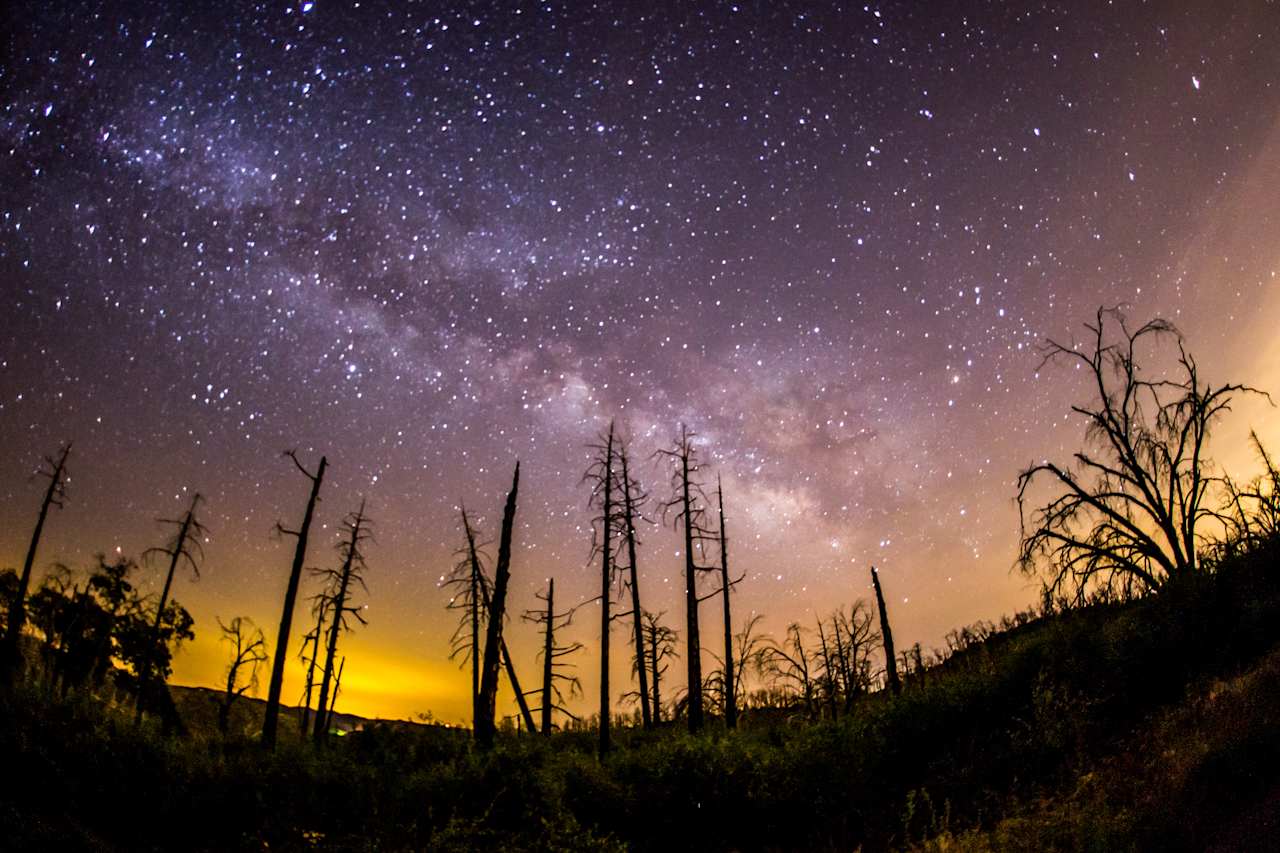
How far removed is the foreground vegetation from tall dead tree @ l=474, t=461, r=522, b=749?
115cm

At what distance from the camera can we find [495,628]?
19.1 meters

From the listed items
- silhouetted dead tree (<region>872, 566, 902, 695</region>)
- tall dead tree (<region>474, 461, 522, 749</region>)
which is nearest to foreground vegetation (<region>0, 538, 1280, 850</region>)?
tall dead tree (<region>474, 461, 522, 749</region>)

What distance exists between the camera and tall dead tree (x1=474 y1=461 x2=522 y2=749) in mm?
19000

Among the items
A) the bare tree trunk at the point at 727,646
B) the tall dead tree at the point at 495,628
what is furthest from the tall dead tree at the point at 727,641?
the tall dead tree at the point at 495,628

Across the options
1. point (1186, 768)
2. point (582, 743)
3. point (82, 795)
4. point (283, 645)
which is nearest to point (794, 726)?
point (582, 743)

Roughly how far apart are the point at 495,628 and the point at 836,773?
32.2 feet

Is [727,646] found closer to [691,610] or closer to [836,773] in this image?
[691,610]

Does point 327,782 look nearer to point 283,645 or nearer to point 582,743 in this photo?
point 283,645

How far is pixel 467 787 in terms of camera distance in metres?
14.5

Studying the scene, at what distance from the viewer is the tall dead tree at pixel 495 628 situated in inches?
748

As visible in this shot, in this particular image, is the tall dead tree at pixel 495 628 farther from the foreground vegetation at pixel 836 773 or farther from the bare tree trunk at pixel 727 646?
the bare tree trunk at pixel 727 646

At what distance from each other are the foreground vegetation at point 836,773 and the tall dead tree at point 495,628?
3.76 feet

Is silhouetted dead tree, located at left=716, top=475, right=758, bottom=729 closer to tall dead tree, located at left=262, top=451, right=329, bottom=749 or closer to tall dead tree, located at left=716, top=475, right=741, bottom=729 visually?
tall dead tree, located at left=716, top=475, right=741, bottom=729

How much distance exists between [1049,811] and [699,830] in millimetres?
7031
